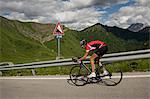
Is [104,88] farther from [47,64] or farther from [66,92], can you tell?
[47,64]

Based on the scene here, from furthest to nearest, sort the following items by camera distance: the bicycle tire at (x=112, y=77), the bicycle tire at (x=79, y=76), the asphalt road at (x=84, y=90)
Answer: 1. the bicycle tire at (x=79, y=76)
2. the bicycle tire at (x=112, y=77)
3. the asphalt road at (x=84, y=90)

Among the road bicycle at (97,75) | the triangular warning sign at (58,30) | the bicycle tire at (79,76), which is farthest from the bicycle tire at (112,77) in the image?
the triangular warning sign at (58,30)

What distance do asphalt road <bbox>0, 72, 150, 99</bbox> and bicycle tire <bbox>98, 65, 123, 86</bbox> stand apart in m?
0.17

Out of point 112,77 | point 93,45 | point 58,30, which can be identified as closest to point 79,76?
point 112,77

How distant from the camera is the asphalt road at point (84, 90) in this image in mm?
7166

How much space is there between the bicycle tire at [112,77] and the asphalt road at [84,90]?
17 cm

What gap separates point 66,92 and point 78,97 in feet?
3.05

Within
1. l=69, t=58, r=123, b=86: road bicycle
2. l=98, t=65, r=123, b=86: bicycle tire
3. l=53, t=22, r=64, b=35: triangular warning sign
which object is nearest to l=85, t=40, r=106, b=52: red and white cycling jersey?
l=69, t=58, r=123, b=86: road bicycle

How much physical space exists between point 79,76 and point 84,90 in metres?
1.41

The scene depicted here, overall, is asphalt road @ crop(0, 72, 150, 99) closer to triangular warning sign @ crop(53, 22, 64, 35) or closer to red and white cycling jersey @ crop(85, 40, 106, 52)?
red and white cycling jersey @ crop(85, 40, 106, 52)

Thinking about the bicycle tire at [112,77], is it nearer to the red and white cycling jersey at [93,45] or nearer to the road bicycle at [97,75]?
the road bicycle at [97,75]

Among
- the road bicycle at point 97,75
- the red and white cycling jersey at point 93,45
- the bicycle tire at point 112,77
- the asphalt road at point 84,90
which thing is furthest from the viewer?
the road bicycle at point 97,75

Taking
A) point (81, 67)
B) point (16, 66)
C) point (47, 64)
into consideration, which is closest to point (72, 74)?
point (81, 67)

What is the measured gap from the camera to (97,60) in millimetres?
8820
